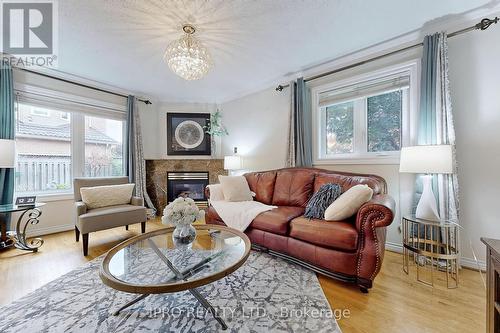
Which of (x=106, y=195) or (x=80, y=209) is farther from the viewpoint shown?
(x=106, y=195)

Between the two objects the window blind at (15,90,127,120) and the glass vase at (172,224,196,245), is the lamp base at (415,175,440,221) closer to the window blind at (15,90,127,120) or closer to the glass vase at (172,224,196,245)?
the glass vase at (172,224,196,245)

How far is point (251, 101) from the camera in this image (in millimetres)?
4188

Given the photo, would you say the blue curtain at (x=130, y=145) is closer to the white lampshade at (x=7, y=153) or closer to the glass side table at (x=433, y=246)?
the white lampshade at (x=7, y=153)

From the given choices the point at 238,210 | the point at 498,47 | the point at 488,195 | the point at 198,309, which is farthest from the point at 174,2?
the point at 488,195

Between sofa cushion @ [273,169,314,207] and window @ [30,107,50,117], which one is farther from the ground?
window @ [30,107,50,117]

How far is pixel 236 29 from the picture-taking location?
7.50 ft

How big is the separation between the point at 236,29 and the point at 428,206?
2603 millimetres

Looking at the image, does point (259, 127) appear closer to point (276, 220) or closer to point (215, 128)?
point (215, 128)

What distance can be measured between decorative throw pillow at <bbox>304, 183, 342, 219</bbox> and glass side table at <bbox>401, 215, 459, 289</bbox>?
66 cm

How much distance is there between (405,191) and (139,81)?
4328 mm

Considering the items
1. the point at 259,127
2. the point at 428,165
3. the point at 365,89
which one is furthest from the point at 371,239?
the point at 259,127

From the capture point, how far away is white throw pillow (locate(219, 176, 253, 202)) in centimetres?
309

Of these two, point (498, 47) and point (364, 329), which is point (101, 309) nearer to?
point (364, 329)

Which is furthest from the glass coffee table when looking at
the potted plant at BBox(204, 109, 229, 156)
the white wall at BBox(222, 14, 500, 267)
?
the potted plant at BBox(204, 109, 229, 156)
